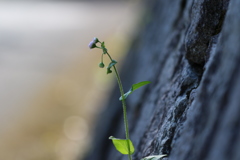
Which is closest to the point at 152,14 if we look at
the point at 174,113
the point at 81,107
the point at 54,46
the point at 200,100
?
the point at 81,107

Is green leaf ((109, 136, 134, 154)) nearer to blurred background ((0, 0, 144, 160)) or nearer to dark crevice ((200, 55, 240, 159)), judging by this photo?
dark crevice ((200, 55, 240, 159))

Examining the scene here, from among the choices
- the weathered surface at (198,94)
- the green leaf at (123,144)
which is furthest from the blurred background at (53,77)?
the green leaf at (123,144)

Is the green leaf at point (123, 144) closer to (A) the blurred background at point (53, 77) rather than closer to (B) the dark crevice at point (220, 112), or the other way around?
(B) the dark crevice at point (220, 112)

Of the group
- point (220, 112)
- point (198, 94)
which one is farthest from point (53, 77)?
point (220, 112)

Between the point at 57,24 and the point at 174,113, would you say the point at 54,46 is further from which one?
the point at 174,113

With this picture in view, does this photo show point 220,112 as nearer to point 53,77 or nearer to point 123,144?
point 123,144
